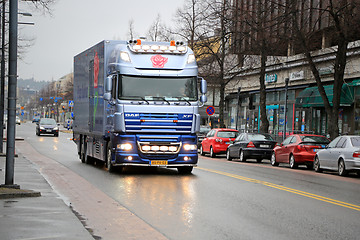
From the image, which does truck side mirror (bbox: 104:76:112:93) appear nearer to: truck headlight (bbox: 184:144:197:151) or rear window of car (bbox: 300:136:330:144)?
truck headlight (bbox: 184:144:197:151)

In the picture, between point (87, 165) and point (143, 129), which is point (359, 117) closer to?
point (87, 165)

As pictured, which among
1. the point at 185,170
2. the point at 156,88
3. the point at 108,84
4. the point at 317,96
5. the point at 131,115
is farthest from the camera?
the point at 317,96

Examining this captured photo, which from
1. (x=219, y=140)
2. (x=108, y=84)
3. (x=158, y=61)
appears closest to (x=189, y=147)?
(x=158, y=61)

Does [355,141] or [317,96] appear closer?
[355,141]

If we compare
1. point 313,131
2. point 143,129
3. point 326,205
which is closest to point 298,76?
point 313,131

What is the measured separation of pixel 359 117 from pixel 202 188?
2446 cm

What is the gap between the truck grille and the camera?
699 inches

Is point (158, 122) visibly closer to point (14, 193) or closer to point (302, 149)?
point (14, 193)

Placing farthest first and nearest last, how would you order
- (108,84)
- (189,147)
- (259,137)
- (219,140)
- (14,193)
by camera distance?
(219,140)
(259,137)
(189,147)
(108,84)
(14,193)

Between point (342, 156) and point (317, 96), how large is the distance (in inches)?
777

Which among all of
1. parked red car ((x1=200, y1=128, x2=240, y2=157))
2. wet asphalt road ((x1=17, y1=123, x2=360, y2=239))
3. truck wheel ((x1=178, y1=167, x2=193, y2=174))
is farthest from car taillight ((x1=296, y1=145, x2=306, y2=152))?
parked red car ((x1=200, y1=128, x2=240, y2=157))

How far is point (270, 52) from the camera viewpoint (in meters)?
39.5

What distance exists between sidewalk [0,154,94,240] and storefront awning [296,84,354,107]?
27437mm

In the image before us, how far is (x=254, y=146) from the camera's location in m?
29.9
